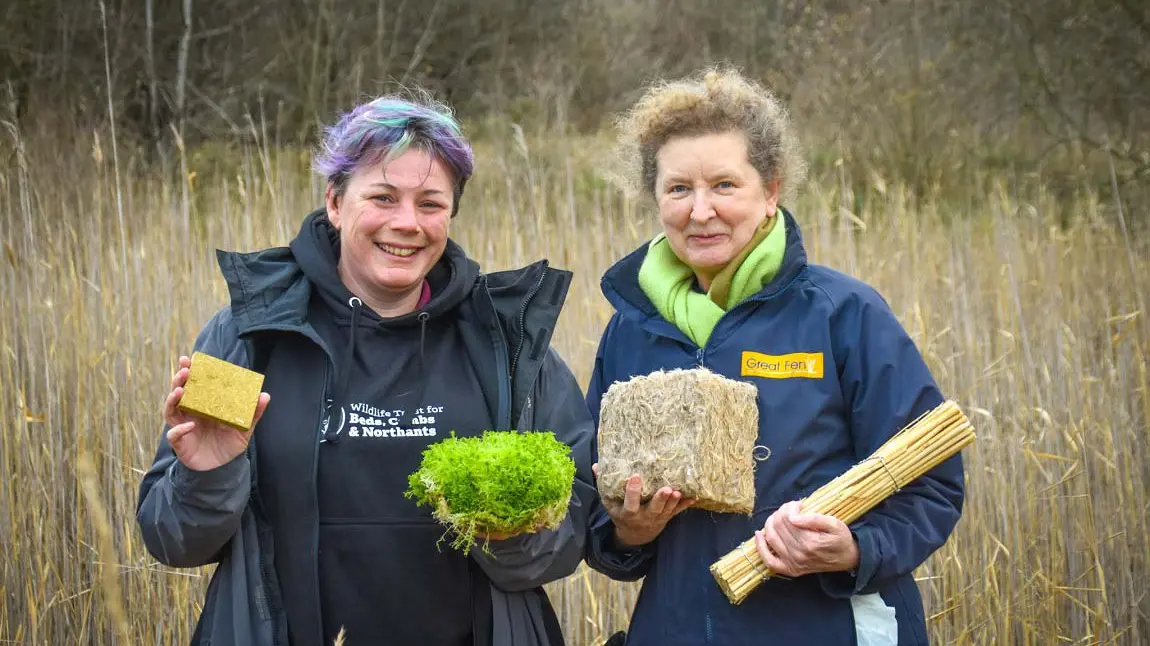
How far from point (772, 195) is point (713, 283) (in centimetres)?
24

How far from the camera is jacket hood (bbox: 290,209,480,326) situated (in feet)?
6.63

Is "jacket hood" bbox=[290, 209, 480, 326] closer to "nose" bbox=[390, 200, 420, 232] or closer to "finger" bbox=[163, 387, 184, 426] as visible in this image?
"nose" bbox=[390, 200, 420, 232]

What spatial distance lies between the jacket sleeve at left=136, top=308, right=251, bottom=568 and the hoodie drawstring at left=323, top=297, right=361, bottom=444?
17cm

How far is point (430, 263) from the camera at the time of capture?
205 cm

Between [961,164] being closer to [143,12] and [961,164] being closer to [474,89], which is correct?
[474,89]

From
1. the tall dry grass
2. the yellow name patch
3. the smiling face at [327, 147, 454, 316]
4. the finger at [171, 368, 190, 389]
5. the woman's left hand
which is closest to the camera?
the finger at [171, 368, 190, 389]

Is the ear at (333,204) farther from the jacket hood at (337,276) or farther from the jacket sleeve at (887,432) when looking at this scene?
the jacket sleeve at (887,432)

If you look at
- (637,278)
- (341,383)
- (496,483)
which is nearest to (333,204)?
(341,383)

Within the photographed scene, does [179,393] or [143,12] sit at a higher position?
[143,12]

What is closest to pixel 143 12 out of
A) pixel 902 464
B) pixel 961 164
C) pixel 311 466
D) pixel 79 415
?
pixel 79 415

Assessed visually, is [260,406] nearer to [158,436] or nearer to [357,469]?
[357,469]

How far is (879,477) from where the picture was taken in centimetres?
183

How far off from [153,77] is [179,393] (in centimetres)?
693

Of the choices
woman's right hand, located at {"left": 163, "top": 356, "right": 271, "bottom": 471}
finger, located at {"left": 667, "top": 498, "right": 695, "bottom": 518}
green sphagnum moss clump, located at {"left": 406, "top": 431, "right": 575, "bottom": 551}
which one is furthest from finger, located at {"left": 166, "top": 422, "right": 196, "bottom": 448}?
finger, located at {"left": 667, "top": 498, "right": 695, "bottom": 518}
